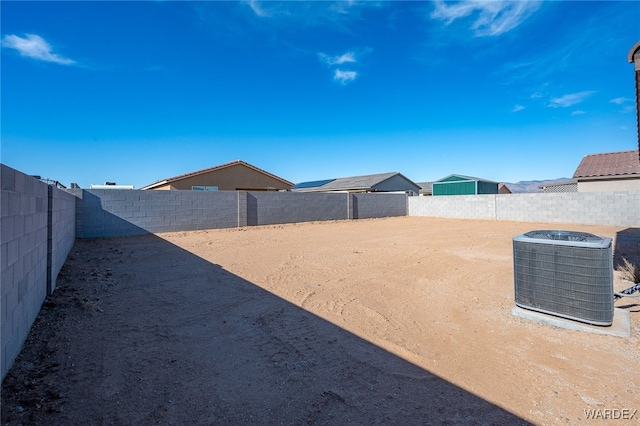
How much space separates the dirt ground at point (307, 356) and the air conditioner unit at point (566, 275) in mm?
254

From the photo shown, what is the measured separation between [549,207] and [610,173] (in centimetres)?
443

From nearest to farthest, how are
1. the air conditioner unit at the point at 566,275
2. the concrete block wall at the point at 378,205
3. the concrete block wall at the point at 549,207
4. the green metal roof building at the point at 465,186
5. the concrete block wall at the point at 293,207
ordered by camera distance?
the air conditioner unit at the point at 566,275, the concrete block wall at the point at 549,207, the concrete block wall at the point at 293,207, the concrete block wall at the point at 378,205, the green metal roof building at the point at 465,186

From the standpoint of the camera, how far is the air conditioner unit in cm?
309

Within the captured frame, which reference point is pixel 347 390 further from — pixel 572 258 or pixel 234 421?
pixel 572 258

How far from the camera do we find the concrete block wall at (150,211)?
32.9 ft

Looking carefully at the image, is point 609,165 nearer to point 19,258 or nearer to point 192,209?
point 192,209

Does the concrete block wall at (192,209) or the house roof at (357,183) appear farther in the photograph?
the house roof at (357,183)

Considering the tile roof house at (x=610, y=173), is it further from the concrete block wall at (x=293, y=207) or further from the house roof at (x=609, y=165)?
the concrete block wall at (x=293, y=207)

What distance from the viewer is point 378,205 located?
20.2m

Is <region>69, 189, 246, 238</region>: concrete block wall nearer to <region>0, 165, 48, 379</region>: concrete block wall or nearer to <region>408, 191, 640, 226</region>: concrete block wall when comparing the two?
<region>0, 165, 48, 379</region>: concrete block wall

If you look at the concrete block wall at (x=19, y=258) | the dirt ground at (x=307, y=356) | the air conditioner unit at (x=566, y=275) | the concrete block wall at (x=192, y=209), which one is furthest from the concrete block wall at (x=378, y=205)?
the concrete block wall at (x=19, y=258)

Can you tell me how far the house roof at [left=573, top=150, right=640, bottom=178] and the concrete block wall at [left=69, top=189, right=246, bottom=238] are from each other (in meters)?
19.4

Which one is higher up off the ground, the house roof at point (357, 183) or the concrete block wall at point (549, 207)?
the house roof at point (357, 183)

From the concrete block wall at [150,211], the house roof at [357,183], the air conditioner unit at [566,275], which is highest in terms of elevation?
the house roof at [357,183]
